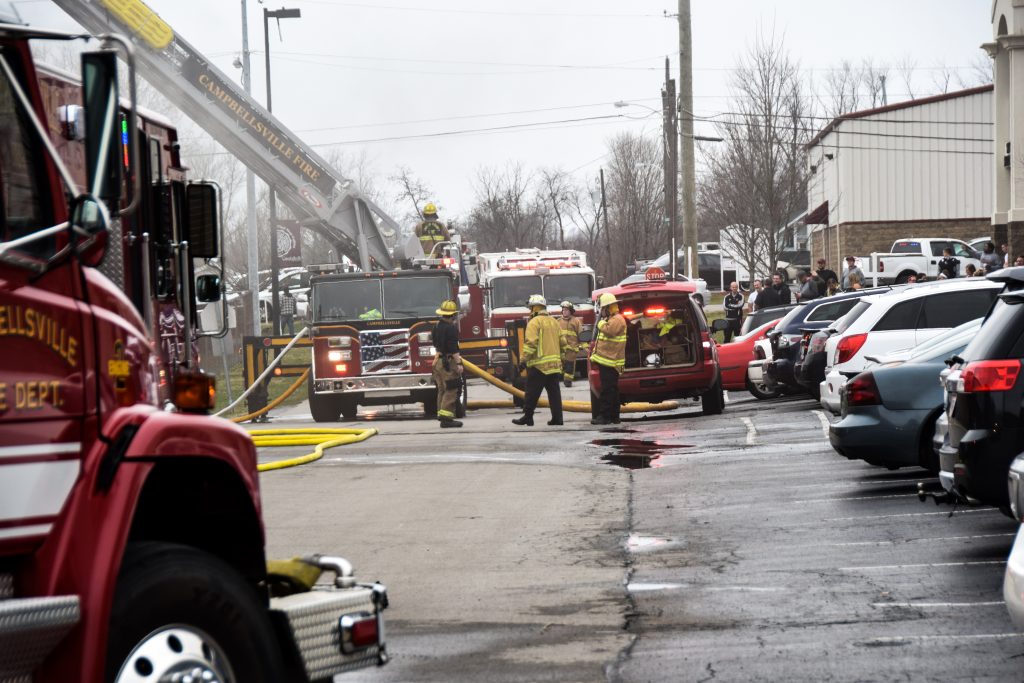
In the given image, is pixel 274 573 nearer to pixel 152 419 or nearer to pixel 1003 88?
pixel 152 419

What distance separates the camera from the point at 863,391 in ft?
38.0

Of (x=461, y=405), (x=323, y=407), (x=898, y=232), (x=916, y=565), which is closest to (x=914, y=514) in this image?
(x=916, y=565)

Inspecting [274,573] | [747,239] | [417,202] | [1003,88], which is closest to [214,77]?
[274,573]

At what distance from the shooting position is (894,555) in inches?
357

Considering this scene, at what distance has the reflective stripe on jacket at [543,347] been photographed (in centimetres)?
1988

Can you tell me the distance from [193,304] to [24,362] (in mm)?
2919

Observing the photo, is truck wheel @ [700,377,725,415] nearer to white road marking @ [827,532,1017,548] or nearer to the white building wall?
white road marking @ [827,532,1017,548]

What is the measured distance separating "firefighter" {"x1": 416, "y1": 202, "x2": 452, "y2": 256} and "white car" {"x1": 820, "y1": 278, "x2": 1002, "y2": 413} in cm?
1407

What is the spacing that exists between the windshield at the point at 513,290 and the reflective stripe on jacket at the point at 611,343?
11.4m

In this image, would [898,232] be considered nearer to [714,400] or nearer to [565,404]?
[565,404]

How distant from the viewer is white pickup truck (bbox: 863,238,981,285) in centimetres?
4303

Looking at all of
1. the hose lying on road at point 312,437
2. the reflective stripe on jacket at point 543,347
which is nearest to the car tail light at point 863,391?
the hose lying on road at point 312,437

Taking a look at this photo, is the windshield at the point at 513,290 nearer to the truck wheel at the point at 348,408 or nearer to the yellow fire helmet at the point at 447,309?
the truck wheel at the point at 348,408

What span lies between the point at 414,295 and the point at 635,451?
7.53 metres
